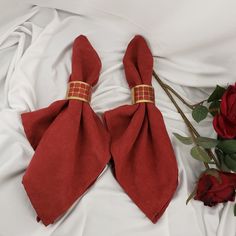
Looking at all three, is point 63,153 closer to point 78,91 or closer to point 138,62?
point 78,91

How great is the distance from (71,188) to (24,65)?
35 centimetres

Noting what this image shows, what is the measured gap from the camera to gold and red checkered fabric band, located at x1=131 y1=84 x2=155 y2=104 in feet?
2.77

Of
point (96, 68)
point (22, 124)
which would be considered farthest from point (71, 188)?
point (96, 68)

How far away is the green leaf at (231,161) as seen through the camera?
0.72 meters

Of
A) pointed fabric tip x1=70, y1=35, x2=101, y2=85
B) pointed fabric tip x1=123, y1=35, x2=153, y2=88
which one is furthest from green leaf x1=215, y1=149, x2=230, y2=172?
pointed fabric tip x1=70, y1=35, x2=101, y2=85

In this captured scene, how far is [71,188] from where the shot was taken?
730 millimetres

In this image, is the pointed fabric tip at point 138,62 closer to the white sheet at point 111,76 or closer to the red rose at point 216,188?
the white sheet at point 111,76

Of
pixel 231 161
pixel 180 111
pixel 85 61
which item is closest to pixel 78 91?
pixel 85 61

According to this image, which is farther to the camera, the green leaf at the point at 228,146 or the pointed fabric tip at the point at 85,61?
the pointed fabric tip at the point at 85,61

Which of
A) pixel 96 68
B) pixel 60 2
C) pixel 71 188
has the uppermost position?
pixel 60 2

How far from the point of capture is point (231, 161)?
2.39 feet

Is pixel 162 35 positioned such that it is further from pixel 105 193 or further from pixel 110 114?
pixel 105 193

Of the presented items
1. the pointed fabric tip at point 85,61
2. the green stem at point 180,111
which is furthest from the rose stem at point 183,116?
the pointed fabric tip at point 85,61

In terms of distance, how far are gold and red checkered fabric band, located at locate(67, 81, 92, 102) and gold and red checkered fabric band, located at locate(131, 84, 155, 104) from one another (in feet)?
0.37
